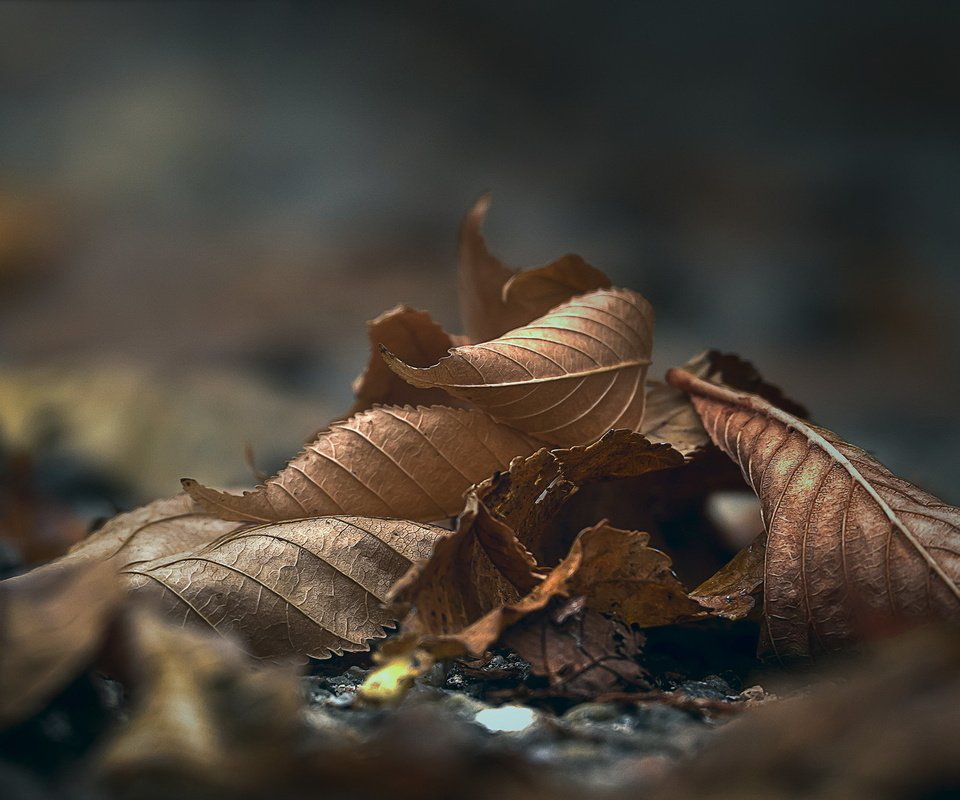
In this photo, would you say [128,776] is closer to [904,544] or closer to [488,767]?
[488,767]

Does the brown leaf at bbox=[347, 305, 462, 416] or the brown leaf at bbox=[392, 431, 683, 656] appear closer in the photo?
the brown leaf at bbox=[392, 431, 683, 656]

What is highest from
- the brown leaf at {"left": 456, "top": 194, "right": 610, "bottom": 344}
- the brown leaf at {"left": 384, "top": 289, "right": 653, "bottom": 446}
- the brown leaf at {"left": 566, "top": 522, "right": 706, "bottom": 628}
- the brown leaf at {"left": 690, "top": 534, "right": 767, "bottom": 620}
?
the brown leaf at {"left": 456, "top": 194, "right": 610, "bottom": 344}

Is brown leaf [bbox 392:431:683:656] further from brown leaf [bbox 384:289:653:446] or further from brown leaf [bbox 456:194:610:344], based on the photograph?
brown leaf [bbox 456:194:610:344]

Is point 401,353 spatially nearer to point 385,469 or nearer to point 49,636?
point 385,469

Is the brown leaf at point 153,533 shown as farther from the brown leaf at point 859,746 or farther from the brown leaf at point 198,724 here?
the brown leaf at point 859,746

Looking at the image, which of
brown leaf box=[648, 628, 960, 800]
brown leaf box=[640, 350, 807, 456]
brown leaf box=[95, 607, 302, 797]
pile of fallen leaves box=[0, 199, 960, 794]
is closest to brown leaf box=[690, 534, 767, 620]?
pile of fallen leaves box=[0, 199, 960, 794]

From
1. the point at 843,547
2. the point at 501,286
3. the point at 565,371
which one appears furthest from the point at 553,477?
the point at 501,286

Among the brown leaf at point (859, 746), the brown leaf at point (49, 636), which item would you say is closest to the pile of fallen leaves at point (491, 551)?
the brown leaf at point (49, 636)
